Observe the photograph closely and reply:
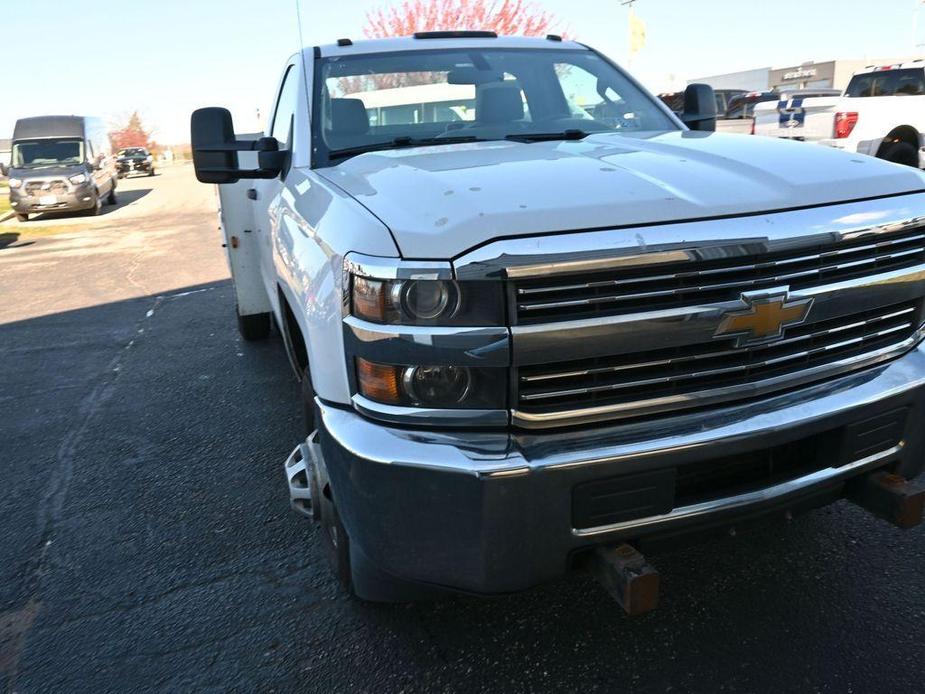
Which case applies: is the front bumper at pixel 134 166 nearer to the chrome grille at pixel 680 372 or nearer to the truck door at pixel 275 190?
the truck door at pixel 275 190

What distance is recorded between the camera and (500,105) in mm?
3498

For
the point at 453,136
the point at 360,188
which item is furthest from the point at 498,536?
the point at 453,136

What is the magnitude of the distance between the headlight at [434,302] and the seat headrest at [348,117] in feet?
5.10

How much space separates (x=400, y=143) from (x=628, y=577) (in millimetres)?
2008

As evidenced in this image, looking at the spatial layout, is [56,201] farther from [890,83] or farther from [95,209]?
[890,83]

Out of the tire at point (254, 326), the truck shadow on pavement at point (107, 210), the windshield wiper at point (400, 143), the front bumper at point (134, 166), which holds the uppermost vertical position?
the windshield wiper at point (400, 143)

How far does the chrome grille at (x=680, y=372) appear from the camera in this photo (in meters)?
1.89

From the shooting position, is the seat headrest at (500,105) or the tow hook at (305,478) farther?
the seat headrest at (500,105)

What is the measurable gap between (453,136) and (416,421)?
1711 mm

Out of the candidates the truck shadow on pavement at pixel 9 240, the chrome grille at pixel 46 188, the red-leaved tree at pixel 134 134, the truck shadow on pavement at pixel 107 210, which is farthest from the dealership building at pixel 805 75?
the red-leaved tree at pixel 134 134

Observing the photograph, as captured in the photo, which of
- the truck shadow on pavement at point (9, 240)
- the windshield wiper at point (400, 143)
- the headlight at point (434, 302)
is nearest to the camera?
the headlight at point (434, 302)

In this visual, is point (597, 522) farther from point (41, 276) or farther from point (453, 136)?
point (41, 276)

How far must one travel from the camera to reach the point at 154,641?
2.53 metres

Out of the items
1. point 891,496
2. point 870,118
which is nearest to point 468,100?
point 891,496
